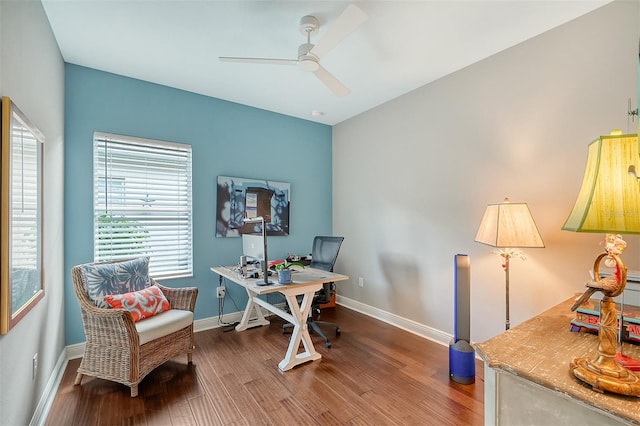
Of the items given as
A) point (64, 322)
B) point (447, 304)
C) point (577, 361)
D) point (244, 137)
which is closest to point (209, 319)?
point (64, 322)

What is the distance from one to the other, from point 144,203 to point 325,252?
2046 mm

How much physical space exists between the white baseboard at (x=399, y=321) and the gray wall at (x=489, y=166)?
5 cm

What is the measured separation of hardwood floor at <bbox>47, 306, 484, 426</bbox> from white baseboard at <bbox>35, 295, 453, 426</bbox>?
0.06 m

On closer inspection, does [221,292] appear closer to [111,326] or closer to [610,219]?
[111,326]

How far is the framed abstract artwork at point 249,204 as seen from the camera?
11.5 ft

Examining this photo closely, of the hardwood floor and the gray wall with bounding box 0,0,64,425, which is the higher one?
the gray wall with bounding box 0,0,64,425

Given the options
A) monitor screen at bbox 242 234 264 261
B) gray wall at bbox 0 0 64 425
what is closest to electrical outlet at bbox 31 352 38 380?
gray wall at bbox 0 0 64 425

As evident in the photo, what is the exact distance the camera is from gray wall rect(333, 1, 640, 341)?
2.05m

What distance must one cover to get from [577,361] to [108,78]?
3939 mm

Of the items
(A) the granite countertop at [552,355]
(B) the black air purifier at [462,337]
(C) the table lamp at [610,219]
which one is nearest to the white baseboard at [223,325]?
(B) the black air purifier at [462,337]

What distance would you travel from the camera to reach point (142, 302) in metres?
2.40

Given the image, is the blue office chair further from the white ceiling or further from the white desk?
the white ceiling

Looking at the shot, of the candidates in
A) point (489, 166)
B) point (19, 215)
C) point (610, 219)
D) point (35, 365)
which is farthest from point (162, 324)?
point (489, 166)

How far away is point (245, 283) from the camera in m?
2.62
